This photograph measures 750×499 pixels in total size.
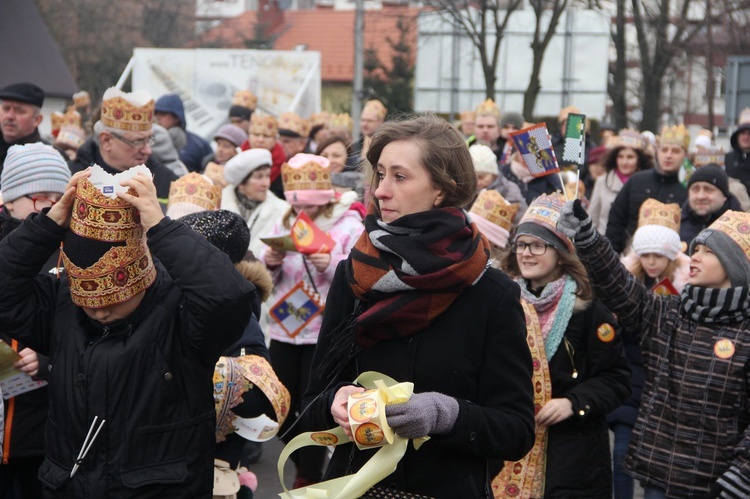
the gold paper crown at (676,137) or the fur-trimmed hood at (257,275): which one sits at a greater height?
the gold paper crown at (676,137)

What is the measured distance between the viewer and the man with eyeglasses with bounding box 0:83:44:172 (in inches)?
308

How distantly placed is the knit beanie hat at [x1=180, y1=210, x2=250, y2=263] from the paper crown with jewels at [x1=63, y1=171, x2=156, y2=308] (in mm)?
987

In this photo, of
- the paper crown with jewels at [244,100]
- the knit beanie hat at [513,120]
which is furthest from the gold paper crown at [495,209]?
the paper crown with jewels at [244,100]

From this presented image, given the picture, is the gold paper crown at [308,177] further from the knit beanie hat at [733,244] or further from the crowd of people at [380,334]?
the knit beanie hat at [733,244]

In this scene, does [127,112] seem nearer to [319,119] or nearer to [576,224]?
[576,224]

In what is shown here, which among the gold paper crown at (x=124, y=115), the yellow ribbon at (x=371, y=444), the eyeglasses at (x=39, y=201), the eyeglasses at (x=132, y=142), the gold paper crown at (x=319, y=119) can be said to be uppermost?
the gold paper crown at (x=124, y=115)

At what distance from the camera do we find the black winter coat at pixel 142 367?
3678 mm

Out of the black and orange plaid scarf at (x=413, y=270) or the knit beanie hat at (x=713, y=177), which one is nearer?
the black and orange plaid scarf at (x=413, y=270)

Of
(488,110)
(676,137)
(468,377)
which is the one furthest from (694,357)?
(488,110)

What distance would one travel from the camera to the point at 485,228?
697 centimetres

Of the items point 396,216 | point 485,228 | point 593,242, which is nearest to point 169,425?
point 396,216

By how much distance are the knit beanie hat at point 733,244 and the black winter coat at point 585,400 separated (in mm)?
603

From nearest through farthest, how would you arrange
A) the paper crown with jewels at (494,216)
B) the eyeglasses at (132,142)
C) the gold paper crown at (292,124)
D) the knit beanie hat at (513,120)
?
the eyeglasses at (132,142) < the paper crown with jewels at (494,216) < the gold paper crown at (292,124) < the knit beanie hat at (513,120)

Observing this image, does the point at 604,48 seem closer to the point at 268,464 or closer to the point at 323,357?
the point at 268,464
